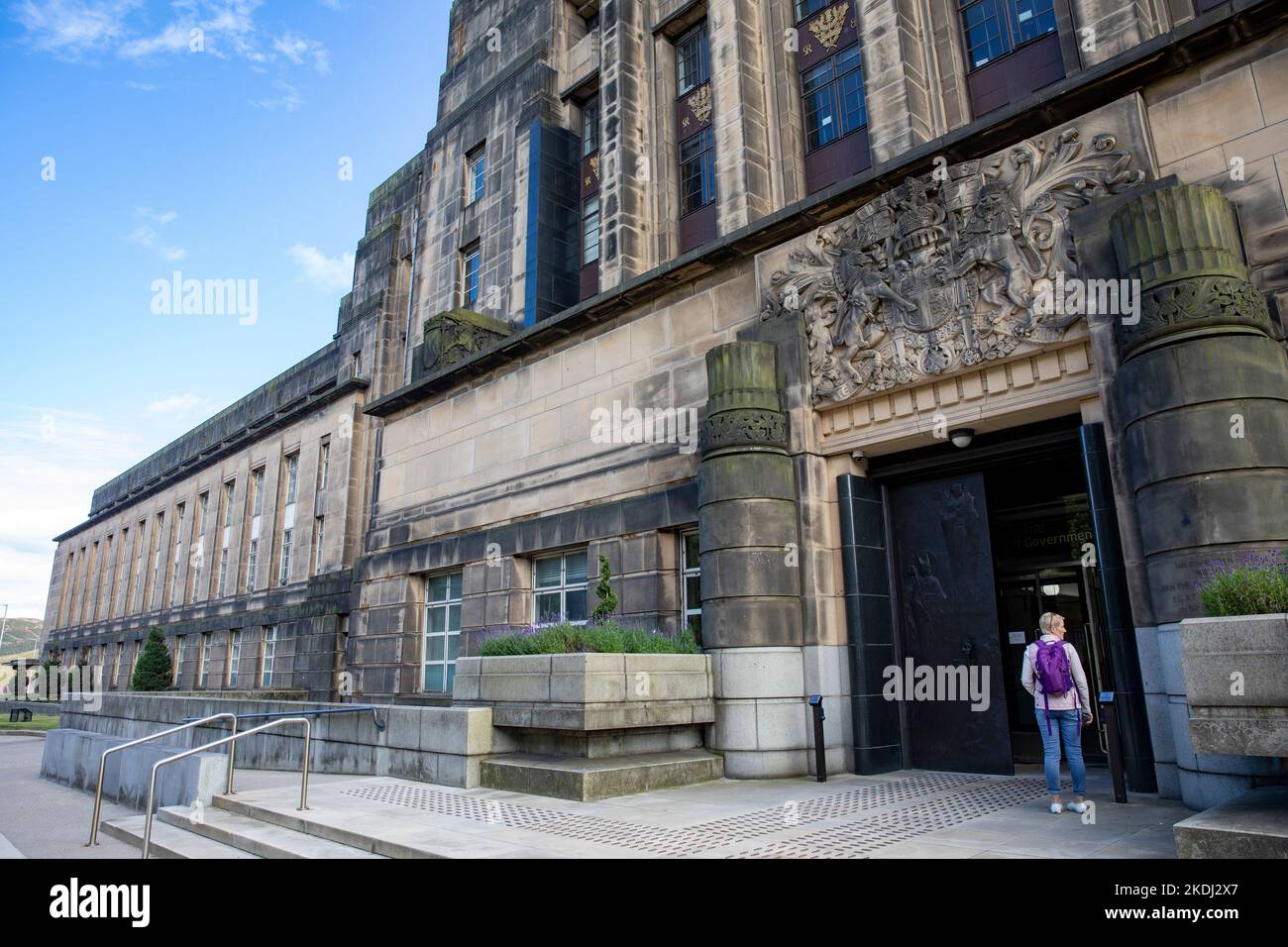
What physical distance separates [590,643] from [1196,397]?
789cm

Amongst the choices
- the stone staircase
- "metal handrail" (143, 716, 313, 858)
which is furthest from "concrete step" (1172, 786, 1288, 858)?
"metal handrail" (143, 716, 313, 858)

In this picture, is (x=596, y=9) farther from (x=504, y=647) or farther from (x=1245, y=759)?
(x=1245, y=759)

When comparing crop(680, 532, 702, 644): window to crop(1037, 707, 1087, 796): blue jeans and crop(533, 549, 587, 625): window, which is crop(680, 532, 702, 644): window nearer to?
crop(533, 549, 587, 625): window

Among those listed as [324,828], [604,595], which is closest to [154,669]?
[604,595]

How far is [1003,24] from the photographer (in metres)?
15.2

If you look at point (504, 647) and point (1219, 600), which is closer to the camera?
point (1219, 600)

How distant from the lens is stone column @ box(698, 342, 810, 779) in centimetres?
1205

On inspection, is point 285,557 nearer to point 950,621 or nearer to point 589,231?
point 589,231

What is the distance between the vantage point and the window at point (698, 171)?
1980cm

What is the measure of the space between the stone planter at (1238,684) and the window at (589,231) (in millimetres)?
18461

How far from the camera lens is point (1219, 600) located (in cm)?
695
